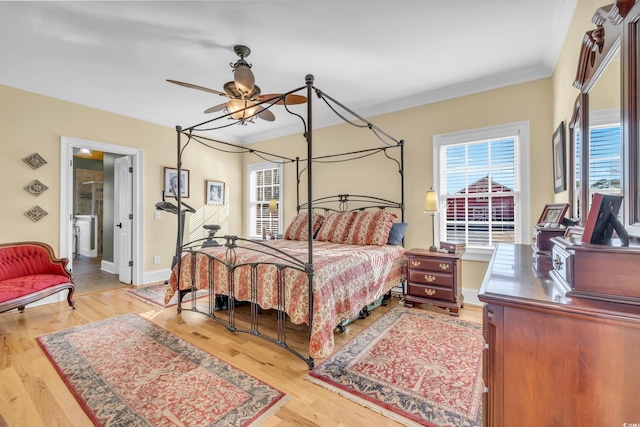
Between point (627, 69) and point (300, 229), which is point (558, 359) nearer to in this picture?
point (627, 69)

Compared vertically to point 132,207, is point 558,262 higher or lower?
lower

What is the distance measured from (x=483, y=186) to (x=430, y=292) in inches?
58.0

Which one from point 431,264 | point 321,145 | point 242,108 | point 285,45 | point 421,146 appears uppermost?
point 285,45

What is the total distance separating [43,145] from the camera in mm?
3535

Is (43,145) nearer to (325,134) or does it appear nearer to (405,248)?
(325,134)

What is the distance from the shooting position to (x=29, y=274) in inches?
130

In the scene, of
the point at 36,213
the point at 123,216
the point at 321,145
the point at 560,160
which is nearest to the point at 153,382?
the point at 36,213

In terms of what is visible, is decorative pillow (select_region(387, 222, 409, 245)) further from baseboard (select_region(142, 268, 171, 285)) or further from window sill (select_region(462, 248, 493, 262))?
baseboard (select_region(142, 268, 171, 285))

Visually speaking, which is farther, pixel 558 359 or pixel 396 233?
pixel 396 233

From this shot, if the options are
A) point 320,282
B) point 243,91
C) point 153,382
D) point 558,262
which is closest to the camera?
point 558,262

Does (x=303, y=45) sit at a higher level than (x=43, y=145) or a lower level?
higher

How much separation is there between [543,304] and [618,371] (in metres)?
0.22

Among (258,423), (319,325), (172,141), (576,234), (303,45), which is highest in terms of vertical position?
(303,45)

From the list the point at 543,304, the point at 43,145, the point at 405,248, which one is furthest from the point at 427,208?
the point at 43,145
